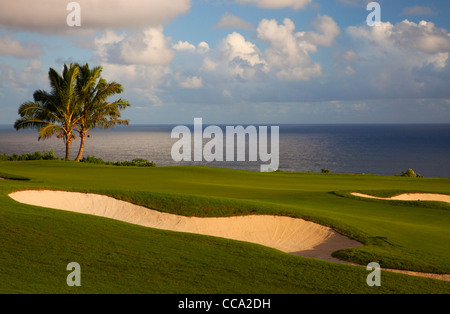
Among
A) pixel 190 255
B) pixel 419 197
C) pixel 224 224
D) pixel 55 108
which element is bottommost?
pixel 224 224

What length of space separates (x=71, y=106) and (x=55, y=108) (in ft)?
4.89

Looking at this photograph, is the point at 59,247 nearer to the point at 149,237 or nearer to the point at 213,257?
the point at 149,237

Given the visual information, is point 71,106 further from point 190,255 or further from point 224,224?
point 190,255

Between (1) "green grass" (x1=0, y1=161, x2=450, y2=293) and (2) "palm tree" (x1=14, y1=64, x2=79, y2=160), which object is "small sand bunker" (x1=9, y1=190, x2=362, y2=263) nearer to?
(1) "green grass" (x1=0, y1=161, x2=450, y2=293)

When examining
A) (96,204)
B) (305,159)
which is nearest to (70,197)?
(96,204)

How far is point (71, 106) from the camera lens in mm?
38125

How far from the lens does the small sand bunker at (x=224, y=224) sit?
12.5 metres

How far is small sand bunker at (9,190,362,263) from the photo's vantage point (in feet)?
Result: 40.9

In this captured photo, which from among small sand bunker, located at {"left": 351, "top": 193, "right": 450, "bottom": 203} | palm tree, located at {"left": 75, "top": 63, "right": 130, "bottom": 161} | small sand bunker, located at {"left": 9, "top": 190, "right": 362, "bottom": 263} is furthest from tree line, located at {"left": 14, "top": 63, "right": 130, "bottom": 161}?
small sand bunker, located at {"left": 351, "top": 193, "right": 450, "bottom": 203}

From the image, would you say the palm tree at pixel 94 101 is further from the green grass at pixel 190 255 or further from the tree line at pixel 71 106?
the green grass at pixel 190 255

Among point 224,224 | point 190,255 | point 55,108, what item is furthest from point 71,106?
point 190,255

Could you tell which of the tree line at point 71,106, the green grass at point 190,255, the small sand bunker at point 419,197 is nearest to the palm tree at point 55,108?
the tree line at point 71,106

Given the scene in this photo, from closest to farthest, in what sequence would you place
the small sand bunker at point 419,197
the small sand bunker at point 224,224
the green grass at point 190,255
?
the green grass at point 190,255 → the small sand bunker at point 224,224 → the small sand bunker at point 419,197

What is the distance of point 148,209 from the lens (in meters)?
14.4
